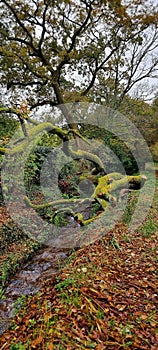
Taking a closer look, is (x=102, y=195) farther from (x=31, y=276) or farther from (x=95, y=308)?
(x=95, y=308)

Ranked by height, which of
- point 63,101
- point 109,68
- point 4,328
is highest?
point 109,68

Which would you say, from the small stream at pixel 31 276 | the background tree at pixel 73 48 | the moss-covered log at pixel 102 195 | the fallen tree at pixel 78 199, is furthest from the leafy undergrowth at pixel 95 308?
the background tree at pixel 73 48

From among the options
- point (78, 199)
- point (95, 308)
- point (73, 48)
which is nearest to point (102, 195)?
point (78, 199)

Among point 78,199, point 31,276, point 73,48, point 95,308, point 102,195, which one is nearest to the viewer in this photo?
point 95,308

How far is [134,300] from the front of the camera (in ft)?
9.03

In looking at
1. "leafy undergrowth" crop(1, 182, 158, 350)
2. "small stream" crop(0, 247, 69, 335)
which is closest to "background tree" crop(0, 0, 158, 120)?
"small stream" crop(0, 247, 69, 335)

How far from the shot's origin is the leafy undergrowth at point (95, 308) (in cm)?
220

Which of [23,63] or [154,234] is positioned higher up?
[23,63]

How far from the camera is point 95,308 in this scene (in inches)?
102

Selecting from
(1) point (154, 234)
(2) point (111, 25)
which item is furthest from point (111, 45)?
(1) point (154, 234)

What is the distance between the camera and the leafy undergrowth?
2197 millimetres

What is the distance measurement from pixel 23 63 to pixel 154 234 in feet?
30.0

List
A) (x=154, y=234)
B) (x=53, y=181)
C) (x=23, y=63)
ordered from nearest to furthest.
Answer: (x=154, y=234), (x=53, y=181), (x=23, y=63)

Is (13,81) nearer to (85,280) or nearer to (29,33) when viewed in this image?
(29,33)
